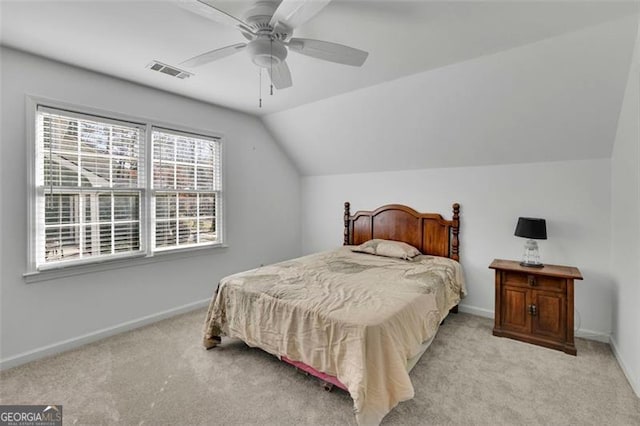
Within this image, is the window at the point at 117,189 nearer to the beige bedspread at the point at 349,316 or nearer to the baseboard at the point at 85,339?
the baseboard at the point at 85,339

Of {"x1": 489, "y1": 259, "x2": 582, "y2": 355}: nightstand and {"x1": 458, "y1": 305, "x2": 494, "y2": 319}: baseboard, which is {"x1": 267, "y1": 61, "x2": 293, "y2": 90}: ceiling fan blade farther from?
{"x1": 458, "y1": 305, "x2": 494, "y2": 319}: baseboard

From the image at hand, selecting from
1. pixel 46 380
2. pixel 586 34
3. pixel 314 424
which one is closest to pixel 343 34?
pixel 586 34

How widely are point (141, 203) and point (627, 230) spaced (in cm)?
461

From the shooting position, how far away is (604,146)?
2773 mm

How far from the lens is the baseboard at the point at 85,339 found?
2.44m

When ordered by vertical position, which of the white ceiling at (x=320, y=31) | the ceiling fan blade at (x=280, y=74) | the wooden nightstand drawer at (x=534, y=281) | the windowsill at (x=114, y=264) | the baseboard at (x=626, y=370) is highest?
the white ceiling at (x=320, y=31)

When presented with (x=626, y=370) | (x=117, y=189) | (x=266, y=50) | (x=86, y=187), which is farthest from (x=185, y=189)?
(x=626, y=370)

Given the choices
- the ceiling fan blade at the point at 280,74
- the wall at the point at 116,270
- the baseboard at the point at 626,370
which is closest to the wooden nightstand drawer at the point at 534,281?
the baseboard at the point at 626,370

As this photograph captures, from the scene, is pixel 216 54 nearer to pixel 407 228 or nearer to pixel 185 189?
pixel 185 189

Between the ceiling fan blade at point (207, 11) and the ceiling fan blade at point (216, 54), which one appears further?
the ceiling fan blade at point (216, 54)

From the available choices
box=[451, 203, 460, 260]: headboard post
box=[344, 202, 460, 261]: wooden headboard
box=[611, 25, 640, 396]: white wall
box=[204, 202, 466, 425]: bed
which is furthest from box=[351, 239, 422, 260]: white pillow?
box=[611, 25, 640, 396]: white wall

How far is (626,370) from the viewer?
7.40ft

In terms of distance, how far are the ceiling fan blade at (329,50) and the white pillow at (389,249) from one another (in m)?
2.33

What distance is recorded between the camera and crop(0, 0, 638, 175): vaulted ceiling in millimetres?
1949
